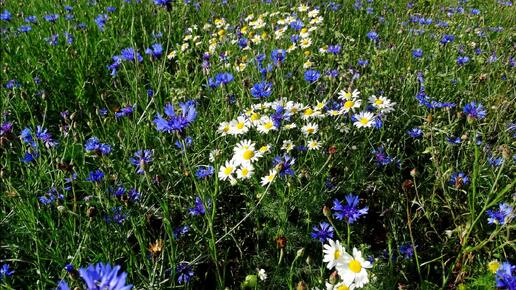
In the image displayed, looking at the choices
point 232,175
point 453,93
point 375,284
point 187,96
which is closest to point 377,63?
point 453,93

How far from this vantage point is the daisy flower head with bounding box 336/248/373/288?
1.12m

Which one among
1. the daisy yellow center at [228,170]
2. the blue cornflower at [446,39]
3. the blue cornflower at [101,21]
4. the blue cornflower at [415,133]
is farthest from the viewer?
the blue cornflower at [101,21]

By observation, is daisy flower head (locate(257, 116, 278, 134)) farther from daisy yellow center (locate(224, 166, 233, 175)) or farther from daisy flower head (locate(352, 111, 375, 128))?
daisy flower head (locate(352, 111, 375, 128))

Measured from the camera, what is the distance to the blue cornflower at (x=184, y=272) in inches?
55.4

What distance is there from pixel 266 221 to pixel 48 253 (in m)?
0.80

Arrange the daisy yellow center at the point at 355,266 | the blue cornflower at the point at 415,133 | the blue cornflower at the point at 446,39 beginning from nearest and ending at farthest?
the daisy yellow center at the point at 355,266, the blue cornflower at the point at 415,133, the blue cornflower at the point at 446,39

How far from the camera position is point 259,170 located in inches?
71.1

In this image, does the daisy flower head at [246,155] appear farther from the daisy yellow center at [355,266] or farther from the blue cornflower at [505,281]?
the blue cornflower at [505,281]

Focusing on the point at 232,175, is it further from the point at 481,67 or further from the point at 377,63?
the point at 481,67

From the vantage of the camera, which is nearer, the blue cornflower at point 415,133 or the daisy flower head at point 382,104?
the daisy flower head at point 382,104

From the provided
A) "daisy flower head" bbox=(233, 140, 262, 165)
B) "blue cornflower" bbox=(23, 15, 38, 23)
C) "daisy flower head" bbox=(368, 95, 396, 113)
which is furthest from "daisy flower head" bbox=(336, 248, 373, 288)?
"blue cornflower" bbox=(23, 15, 38, 23)

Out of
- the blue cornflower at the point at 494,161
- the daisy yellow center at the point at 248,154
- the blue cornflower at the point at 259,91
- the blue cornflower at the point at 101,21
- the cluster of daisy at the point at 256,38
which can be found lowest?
the blue cornflower at the point at 494,161

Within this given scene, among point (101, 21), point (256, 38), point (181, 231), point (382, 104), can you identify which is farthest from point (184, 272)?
point (101, 21)

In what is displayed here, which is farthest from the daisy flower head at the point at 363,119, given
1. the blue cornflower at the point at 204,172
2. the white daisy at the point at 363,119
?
the blue cornflower at the point at 204,172
